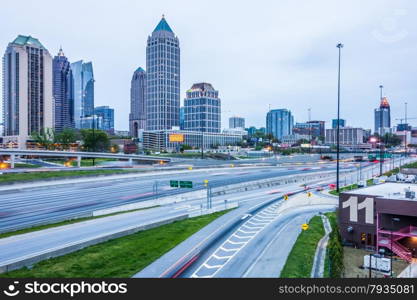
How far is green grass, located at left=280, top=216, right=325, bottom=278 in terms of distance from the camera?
2097 centimetres

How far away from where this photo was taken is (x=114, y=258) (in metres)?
22.5

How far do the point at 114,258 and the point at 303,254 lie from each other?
14.9 metres

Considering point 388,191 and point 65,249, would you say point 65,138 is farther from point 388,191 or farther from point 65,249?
point 388,191

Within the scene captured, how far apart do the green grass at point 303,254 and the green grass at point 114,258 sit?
31.7 ft

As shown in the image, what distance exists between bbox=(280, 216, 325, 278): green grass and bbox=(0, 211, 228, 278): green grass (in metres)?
9.65

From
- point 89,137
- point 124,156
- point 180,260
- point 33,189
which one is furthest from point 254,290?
point 89,137

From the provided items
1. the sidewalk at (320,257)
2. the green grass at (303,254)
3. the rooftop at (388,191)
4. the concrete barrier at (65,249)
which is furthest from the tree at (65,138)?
the rooftop at (388,191)

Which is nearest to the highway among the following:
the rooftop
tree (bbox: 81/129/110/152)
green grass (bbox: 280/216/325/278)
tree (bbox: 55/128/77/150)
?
green grass (bbox: 280/216/325/278)

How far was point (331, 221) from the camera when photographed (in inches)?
1401

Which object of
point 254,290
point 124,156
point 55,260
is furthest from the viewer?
point 124,156

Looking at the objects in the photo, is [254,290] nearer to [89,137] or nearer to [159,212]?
[159,212]

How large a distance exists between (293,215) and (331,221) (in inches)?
181

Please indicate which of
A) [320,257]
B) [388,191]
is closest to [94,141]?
[388,191]

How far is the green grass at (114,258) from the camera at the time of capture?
1969 centimetres
